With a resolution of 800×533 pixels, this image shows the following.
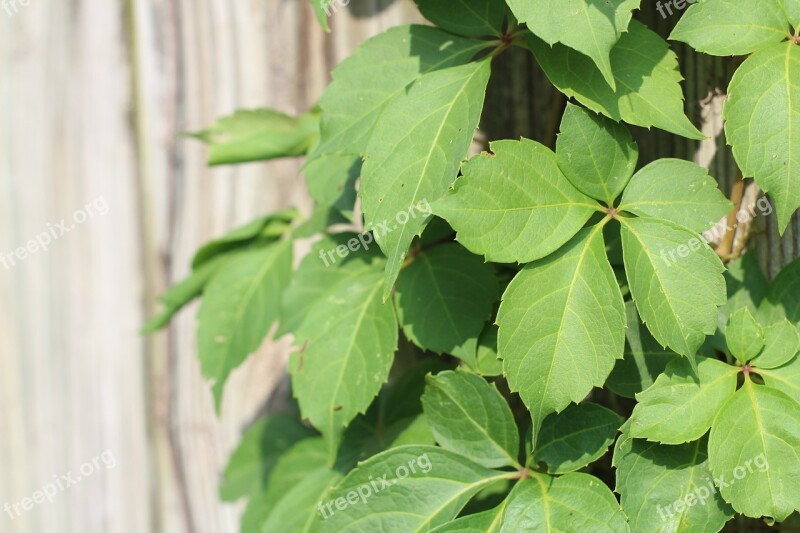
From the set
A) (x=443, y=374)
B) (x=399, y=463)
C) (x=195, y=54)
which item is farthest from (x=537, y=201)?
(x=195, y=54)

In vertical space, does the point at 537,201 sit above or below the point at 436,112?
below

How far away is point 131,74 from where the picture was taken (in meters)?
1.84

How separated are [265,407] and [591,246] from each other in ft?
3.51

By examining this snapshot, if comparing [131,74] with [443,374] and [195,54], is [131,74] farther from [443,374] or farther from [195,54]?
[443,374]

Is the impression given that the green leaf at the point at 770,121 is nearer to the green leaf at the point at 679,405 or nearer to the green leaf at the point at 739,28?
the green leaf at the point at 739,28

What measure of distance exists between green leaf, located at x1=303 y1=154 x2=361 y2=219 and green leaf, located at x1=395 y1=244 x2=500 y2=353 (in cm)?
16

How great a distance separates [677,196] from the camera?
0.83m

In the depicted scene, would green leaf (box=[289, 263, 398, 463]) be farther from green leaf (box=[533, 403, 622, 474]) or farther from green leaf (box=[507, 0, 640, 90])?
green leaf (box=[507, 0, 640, 90])

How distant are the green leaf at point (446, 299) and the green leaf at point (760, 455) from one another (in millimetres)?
320
